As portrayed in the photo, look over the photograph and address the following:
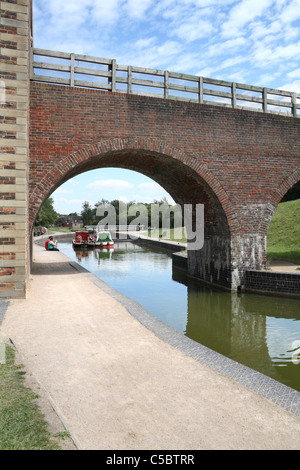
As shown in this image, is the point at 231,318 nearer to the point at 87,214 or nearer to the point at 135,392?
the point at 135,392

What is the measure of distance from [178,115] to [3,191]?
530 centimetres

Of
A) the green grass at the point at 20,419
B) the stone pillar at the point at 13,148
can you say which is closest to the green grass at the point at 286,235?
the stone pillar at the point at 13,148

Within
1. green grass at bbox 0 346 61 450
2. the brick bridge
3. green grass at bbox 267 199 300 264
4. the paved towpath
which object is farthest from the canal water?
green grass at bbox 267 199 300 264

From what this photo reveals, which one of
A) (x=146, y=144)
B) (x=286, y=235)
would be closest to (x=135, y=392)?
(x=146, y=144)

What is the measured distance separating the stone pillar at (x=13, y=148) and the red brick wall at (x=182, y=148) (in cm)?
139

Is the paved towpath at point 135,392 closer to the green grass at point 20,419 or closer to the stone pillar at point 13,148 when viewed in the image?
the green grass at point 20,419

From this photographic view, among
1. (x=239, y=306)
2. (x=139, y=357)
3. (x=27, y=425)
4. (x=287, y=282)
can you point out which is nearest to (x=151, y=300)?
(x=239, y=306)

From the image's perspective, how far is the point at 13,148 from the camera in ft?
22.9

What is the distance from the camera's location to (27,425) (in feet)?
8.36

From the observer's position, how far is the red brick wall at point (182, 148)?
8.60 m

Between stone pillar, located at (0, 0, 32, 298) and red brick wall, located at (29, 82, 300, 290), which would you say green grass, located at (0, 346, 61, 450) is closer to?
stone pillar, located at (0, 0, 32, 298)

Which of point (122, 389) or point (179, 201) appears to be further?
point (179, 201)

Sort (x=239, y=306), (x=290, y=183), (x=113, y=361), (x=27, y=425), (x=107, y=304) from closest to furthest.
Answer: (x=27, y=425)
(x=113, y=361)
(x=107, y=304)
(x=239, y=306)
(x=290, y=183)

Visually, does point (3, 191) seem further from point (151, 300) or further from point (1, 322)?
point (151, 300)
